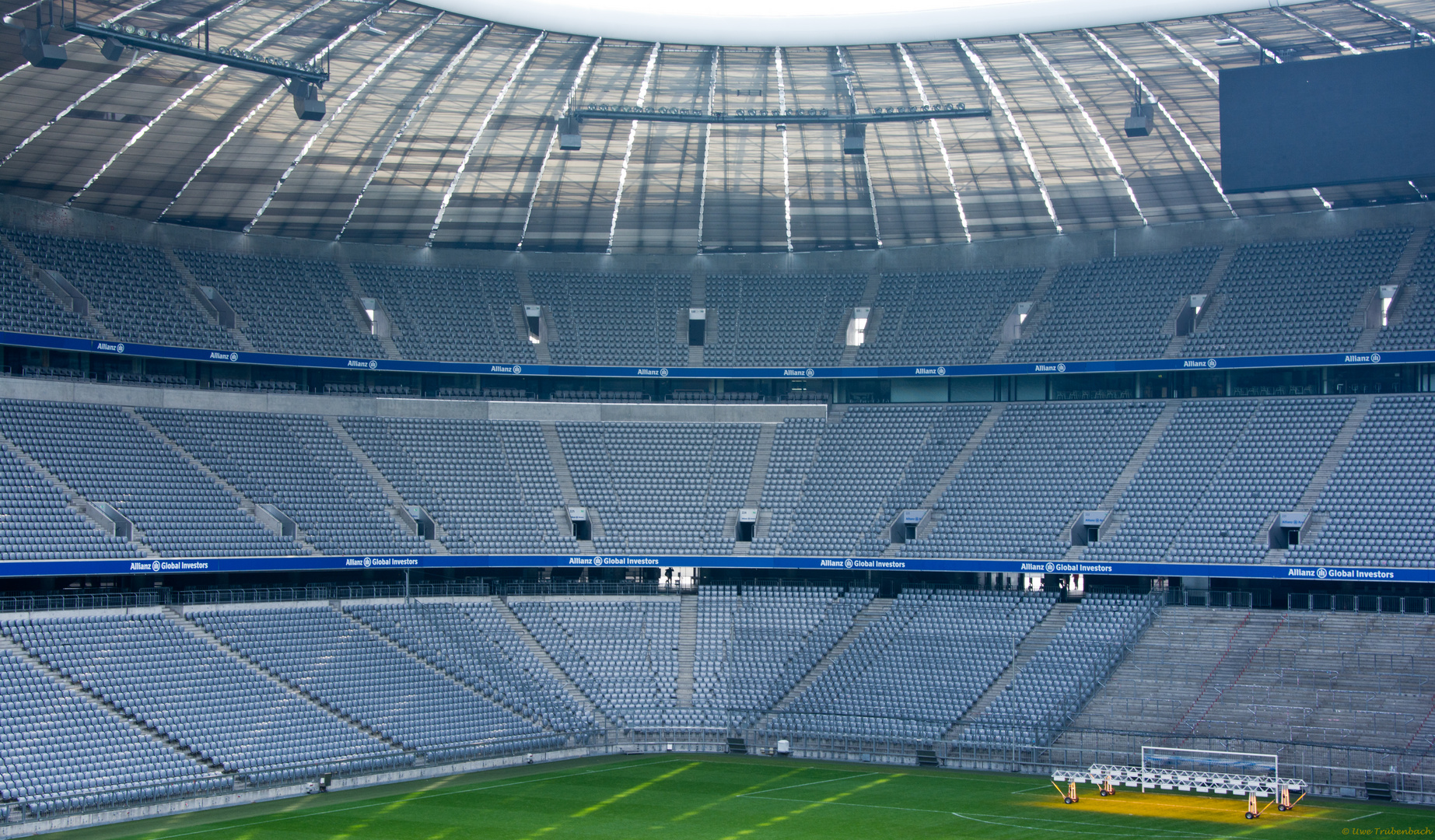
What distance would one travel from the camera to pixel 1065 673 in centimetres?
4194

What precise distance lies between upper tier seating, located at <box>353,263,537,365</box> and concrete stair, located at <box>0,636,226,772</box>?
744 inches

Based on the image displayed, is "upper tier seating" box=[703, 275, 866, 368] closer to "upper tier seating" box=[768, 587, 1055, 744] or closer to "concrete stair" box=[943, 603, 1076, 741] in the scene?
"upper tier seating" box=[768, 587, 1055, 744]

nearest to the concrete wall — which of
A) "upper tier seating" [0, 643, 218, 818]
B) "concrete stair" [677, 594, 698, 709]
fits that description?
"concrete stair" [677, 594, 698, 709]

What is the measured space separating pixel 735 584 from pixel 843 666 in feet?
20.2

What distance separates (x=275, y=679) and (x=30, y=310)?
14.8m

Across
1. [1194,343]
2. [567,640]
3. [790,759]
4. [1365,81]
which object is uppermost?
[1365,81]

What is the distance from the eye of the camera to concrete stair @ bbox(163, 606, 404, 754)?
128ft

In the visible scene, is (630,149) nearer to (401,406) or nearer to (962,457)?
(401,406)

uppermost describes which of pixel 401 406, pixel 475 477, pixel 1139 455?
pixel 401 406

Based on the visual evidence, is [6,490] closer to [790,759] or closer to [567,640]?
[567,640]

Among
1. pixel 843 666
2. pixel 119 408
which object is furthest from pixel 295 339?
pixel 843 666

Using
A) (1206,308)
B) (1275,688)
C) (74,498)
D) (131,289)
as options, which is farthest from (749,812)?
(131,289)

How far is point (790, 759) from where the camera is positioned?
137 ft

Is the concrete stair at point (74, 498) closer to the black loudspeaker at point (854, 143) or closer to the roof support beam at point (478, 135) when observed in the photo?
the roof support beam at point (478, 135)
